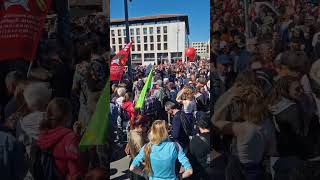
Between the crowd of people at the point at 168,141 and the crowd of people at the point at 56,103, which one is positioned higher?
the crowd of people at the point at 56,103

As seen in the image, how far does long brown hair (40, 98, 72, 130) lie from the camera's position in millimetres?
2738

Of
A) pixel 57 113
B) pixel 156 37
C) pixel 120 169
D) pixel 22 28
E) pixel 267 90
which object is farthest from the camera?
pixel 156 37

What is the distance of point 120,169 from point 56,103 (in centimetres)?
410

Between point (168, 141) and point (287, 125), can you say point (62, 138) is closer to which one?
point (168, 141)

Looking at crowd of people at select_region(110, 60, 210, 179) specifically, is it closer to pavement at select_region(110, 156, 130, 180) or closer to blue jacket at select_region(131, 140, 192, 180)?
blue jacket at select_region(131, 140, 192, 180)

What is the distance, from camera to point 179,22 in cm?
5738

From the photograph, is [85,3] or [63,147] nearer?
[85,3]

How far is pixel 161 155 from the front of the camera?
3.74 m

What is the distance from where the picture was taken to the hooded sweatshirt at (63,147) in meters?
2.76

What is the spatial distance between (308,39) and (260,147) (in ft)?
2.98

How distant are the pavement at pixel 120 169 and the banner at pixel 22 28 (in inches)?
153

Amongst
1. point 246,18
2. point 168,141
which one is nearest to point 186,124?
point 168,141

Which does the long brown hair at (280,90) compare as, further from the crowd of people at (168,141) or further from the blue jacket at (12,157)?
the blue jacket at (12,157)

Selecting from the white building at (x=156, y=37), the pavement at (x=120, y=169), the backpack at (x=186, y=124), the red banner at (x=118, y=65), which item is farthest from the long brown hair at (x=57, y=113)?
the white building at (x=156, y=37)
